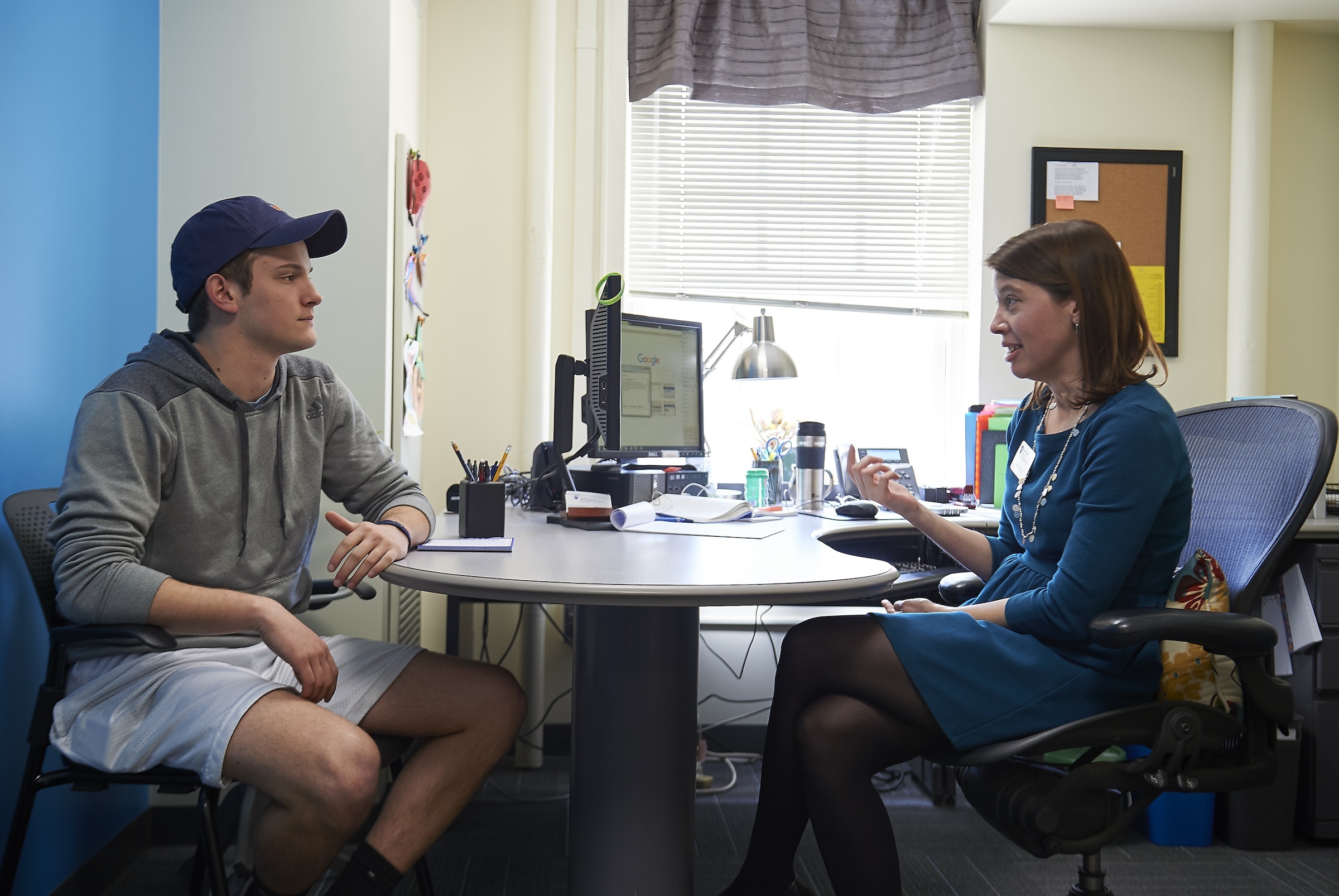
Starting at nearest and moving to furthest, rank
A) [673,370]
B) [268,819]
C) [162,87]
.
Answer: [268,819], [162,87], [673,370]

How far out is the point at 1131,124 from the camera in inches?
126

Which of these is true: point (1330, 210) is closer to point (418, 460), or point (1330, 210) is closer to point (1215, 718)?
point (1215, 718)

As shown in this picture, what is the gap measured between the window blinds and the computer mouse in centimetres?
124

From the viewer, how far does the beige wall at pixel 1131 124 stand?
3.17 m

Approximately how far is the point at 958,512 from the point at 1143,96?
174cm

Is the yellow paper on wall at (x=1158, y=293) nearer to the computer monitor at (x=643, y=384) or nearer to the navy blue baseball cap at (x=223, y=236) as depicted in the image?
the computer monitor at (x=643, y=384)

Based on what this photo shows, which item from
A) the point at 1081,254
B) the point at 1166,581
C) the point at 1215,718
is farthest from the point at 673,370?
the point at 1215,718

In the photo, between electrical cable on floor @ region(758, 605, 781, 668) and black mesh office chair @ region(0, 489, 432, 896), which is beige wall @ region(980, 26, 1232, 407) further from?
black mesh office chair @ region(0, 489, 432, 896)

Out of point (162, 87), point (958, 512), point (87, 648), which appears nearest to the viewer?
point (87, 648)

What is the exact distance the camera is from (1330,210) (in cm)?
318

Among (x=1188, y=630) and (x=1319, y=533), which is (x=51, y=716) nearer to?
(x=1188, y=630)

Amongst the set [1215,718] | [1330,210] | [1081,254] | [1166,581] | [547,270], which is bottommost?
[1215,718]

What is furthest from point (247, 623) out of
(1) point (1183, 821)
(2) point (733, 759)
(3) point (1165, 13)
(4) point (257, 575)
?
(3) point (1165, 13)

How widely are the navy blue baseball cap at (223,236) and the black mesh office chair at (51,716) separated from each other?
459 millimetres
